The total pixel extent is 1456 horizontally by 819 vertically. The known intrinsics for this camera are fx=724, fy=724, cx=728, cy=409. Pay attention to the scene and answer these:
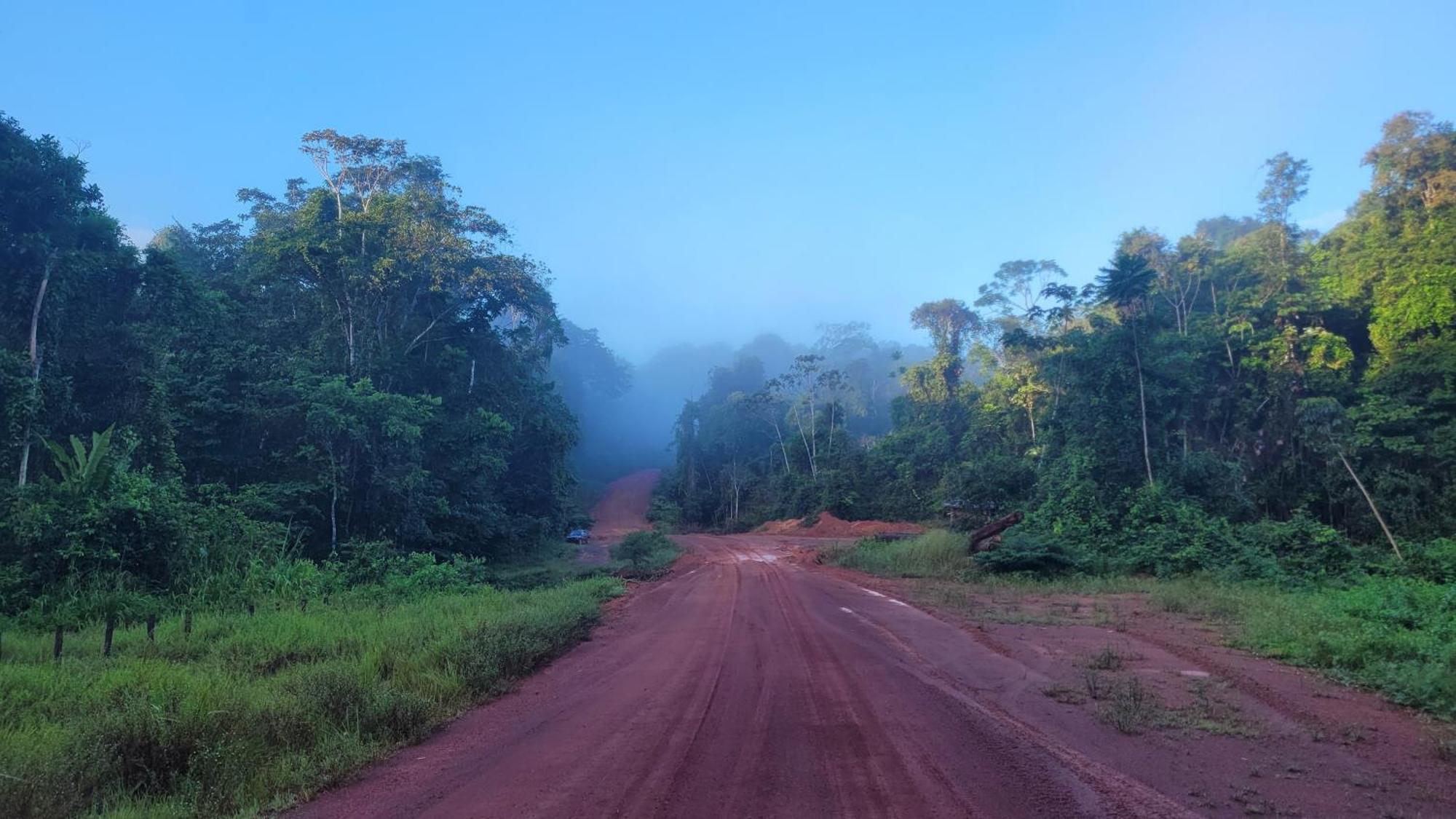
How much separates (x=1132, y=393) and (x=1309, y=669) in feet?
58.5

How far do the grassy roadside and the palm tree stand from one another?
8.04 meters

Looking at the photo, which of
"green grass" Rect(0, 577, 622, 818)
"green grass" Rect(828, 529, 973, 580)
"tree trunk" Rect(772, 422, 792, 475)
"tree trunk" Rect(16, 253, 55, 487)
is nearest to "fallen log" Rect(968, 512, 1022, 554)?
"green grass" Rect(828, 529, 973, 580)

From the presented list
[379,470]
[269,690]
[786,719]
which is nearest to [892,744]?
[786,719]

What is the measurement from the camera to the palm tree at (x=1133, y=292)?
23.9 metres

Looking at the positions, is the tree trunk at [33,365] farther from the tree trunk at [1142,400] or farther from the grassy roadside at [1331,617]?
the tree trunk at [1142,400]

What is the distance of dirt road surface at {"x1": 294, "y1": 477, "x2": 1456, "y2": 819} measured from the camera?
436 cm

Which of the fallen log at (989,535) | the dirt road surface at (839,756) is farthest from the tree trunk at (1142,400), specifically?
the dirt road surface at (839,756)

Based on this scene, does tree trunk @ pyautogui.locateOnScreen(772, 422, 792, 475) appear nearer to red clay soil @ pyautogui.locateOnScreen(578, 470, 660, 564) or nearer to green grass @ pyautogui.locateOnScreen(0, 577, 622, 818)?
red clay soil @ pyautogui.locateOnScreen(578, 470, 660, 564)

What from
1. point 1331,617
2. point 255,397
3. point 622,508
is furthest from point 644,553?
point 622,508

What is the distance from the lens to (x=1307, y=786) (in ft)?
14.9

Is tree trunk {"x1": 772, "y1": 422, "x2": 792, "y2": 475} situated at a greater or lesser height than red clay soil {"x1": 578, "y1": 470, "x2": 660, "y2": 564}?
greater

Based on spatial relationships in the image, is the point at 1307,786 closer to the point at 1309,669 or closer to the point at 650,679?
the point at 1309,669

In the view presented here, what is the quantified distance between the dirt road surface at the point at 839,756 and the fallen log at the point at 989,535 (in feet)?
41.3

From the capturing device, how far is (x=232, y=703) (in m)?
5.95
